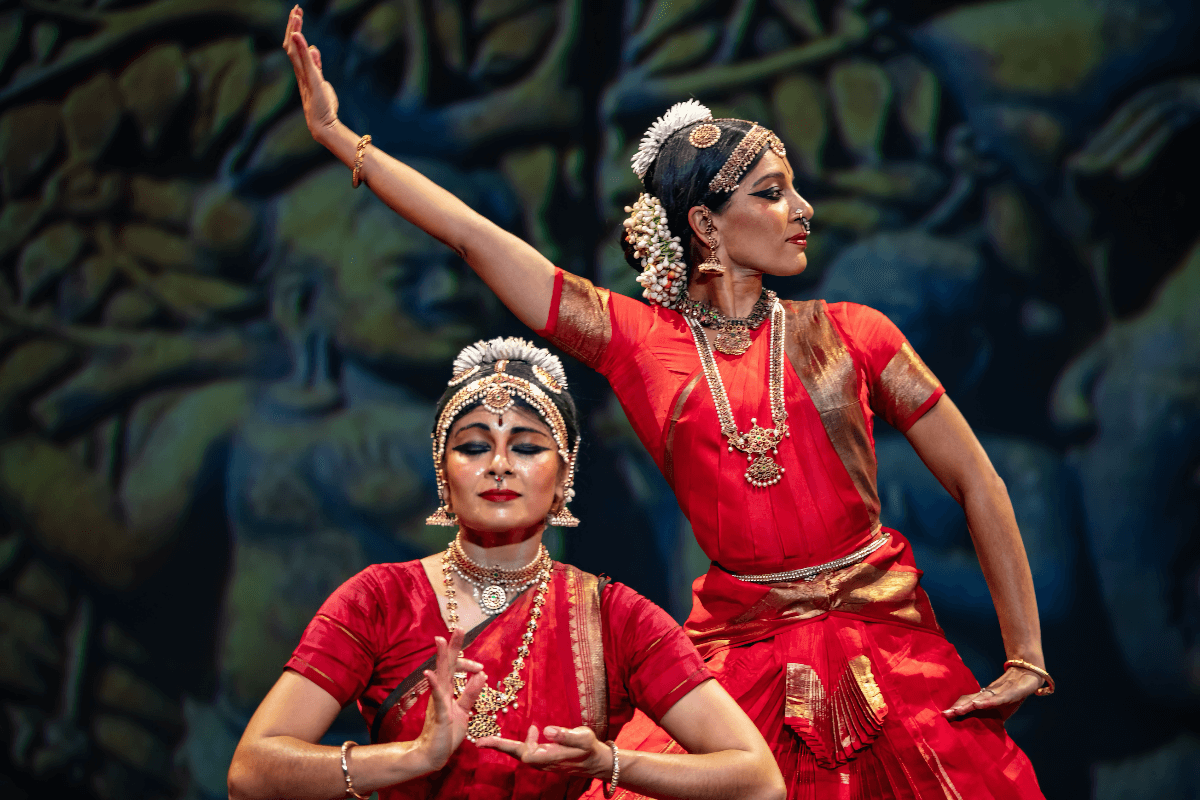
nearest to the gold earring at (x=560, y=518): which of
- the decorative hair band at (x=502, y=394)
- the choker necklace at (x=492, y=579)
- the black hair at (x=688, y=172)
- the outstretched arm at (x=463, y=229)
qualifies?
the decorative hair band at (x=502, y=394)

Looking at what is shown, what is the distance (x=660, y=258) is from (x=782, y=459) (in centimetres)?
50

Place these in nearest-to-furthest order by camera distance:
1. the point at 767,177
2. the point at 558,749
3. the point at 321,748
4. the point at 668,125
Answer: the point at 558,749
the point at 321,748
the point at 767,177
the point at 668,125

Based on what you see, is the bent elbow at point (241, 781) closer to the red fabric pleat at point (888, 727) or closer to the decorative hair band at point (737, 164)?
the red fabric pleat at point (888, 727)

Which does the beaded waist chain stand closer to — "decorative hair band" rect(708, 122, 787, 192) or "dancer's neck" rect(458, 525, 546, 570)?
"dancer's neck" rect(458, 525, 546, 570)

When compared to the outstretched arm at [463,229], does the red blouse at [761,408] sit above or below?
below

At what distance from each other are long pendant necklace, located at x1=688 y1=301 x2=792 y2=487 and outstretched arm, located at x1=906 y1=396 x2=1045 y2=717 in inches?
11.6

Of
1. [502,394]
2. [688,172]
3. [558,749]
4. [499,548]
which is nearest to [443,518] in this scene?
[499,548]

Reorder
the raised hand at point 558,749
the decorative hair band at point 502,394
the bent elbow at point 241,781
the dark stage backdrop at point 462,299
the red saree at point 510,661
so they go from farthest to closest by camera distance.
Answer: the dark stage backdrop at point 462,299 < the decorative hair band at point 502,394 < the red saree at point 510,661 < the bent elbow at point 241,781 < the raised hand at point 558,749

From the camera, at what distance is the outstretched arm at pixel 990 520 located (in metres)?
2.03

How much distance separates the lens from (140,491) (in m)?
3.55

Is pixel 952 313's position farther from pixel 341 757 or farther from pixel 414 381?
pixel 341 757

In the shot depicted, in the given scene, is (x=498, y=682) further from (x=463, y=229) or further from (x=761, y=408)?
(x=463, y=229)

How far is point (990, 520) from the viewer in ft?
6.76

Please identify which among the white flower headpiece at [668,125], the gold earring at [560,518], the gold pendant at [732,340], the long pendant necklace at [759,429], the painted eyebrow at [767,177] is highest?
the white flower headpiece at [668,125]
